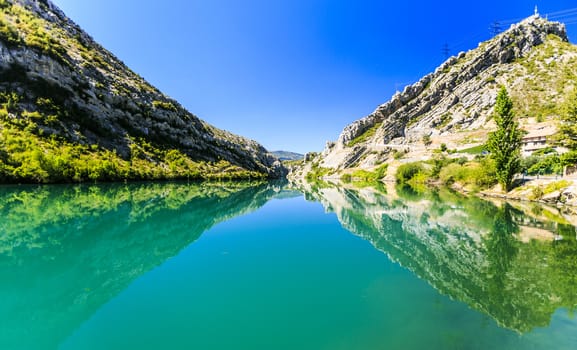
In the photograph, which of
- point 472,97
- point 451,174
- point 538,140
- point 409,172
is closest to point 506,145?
point 451,174

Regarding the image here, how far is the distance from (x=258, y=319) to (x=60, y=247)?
40.9 feet

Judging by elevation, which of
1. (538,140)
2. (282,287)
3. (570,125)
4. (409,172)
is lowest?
(282,287)

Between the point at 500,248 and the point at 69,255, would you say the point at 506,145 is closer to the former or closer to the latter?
the point at 500,248

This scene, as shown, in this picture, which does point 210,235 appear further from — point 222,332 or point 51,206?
point 51,206

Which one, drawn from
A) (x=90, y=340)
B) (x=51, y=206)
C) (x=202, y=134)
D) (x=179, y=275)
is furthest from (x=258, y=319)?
(x=202, y=134)

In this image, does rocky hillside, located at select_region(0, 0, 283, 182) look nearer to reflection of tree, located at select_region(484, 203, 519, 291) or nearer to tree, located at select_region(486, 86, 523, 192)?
reflection of tree, located at select_region(484, 203, 519, 291)

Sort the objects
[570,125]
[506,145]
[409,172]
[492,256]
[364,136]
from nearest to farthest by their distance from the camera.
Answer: [492,256] → [570,125] → [506,145] → [409,172] → [364,136]

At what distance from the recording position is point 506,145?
37562mm

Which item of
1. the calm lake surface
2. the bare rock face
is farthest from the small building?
the calm lake surface

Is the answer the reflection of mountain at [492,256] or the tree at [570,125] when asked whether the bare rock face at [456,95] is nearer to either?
the tree at [570,125]

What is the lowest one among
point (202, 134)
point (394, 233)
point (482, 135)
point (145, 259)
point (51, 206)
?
point (394, 233)

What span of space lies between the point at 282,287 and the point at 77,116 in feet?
252

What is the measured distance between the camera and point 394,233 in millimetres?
18391

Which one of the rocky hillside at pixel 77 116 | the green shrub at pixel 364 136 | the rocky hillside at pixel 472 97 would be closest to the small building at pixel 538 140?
the rocky hillside at pixel 472 97
